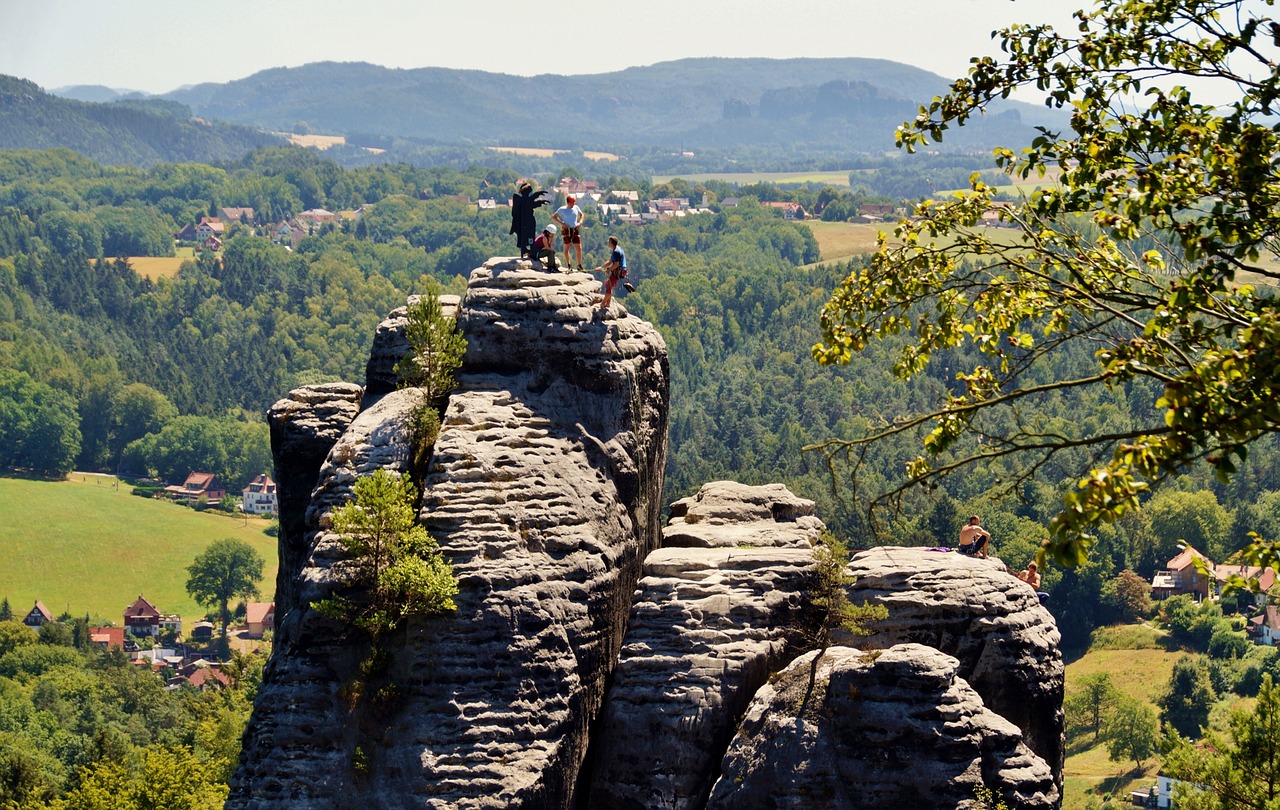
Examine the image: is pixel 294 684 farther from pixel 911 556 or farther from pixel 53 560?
pixel 53 560

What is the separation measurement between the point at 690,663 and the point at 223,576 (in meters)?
160

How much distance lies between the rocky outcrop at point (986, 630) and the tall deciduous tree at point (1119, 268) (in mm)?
6008

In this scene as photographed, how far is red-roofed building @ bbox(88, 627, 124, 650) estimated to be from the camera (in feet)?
530

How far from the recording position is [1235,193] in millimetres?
20984

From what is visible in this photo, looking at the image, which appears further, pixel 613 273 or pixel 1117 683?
pixel 1117 683

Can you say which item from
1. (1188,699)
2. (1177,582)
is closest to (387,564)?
(1188,699)

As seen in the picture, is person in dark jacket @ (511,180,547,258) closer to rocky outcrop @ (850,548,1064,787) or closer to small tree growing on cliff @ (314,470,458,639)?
small tree growing on cliff @ (314,470,458,639)

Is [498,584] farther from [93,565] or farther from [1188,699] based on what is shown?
[93,565]

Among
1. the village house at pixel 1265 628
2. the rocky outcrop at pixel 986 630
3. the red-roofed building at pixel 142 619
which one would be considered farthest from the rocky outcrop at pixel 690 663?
the red-roofed building at pixel 142 619

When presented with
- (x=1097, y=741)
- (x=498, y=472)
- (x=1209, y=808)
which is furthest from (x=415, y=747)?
(x=1097, y=741)

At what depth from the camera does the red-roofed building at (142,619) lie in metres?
170

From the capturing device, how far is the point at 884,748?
26.2m

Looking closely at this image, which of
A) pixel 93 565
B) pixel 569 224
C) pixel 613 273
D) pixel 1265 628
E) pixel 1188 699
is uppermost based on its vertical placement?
pixel 569 224

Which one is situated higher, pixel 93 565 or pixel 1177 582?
pixel 1177 582
